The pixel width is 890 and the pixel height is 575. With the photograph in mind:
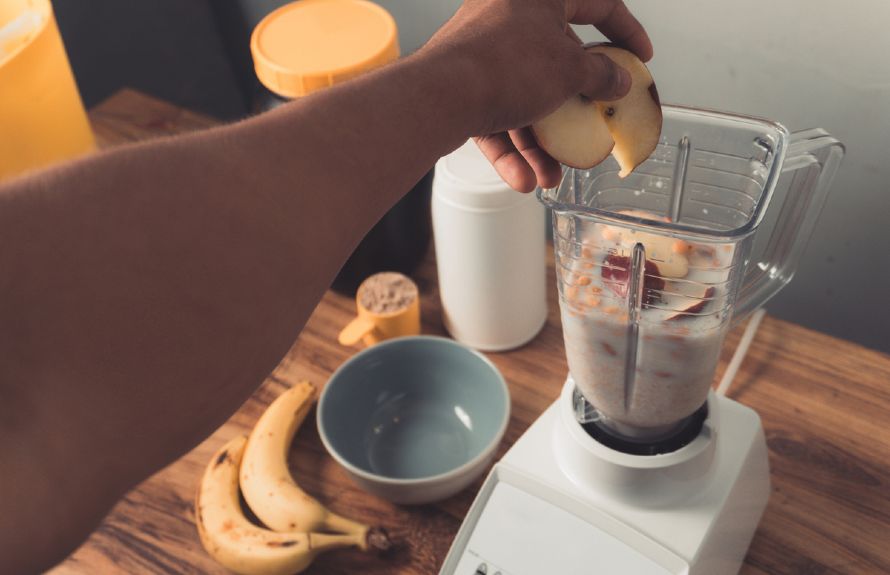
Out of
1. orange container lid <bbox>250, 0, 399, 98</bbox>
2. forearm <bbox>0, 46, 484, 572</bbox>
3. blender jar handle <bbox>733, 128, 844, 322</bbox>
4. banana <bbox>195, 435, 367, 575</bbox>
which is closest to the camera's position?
forearm <bbox>0, 46, 484, 572</bbox>

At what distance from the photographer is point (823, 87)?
0.88 m

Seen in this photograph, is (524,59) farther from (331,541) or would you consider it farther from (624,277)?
(331,541)

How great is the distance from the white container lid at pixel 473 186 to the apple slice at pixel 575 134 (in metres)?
0.23

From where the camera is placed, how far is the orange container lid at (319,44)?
89cm

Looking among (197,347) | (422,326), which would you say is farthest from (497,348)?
(197,347)

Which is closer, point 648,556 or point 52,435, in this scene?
point 52,435

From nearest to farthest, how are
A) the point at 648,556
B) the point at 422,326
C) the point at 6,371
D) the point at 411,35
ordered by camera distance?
the point at 6,371, the point at 648,556, the point at 422,326, the point at 411,35

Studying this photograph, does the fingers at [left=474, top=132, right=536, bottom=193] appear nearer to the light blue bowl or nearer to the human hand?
the human hand

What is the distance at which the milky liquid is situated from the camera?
608mm

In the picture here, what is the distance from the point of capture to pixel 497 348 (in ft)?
3.19

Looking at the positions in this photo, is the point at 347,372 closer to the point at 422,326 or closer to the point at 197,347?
the point at 422,326

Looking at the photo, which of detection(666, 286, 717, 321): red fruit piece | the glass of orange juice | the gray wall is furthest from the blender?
the glass of orange juice

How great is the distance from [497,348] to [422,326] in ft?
0.34

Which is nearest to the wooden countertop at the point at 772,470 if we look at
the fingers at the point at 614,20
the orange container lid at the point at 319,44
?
the orange container lid at the point at 319,44
